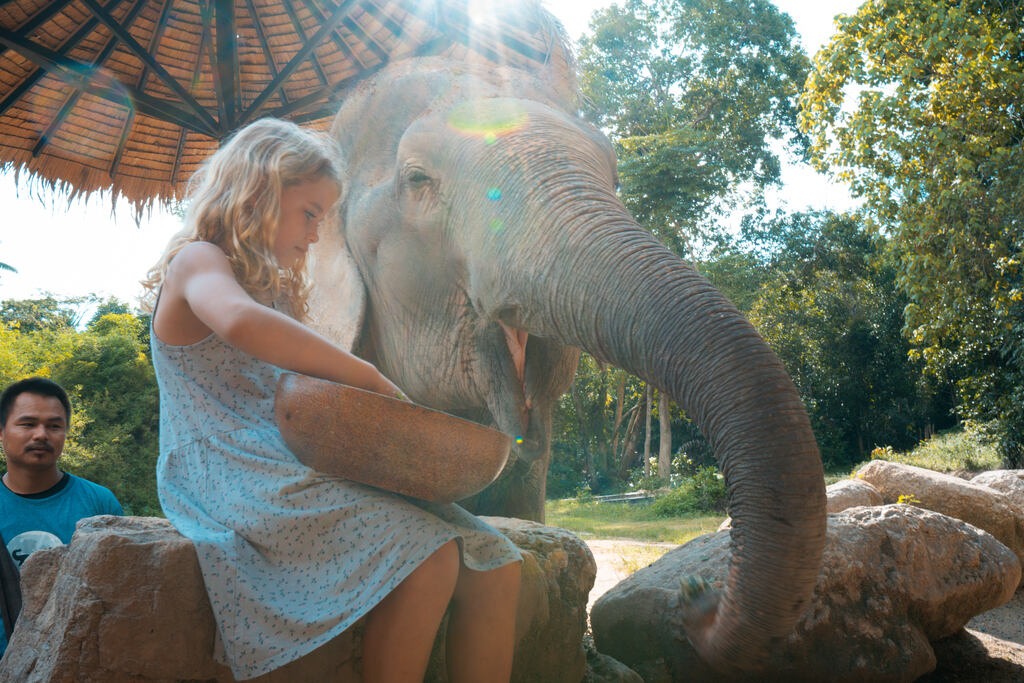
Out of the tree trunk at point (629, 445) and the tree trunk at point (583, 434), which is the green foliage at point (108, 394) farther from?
the tree trunk at point (629, 445)

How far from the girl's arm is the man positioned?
178 cm

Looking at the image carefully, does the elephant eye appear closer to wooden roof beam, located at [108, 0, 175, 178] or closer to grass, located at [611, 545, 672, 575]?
wooden roof beam, located at [108, 0, 175, 178]

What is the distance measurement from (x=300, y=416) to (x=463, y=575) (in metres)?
0.56

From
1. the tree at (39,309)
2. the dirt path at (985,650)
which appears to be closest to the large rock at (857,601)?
the dirt path at (985,650)

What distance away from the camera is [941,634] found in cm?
364

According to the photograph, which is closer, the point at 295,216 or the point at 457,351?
the point at 295,216

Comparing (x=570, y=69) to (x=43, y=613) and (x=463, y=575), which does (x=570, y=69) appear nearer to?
(x=463, y=575)

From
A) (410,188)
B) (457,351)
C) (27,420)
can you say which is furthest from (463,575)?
(27,420)

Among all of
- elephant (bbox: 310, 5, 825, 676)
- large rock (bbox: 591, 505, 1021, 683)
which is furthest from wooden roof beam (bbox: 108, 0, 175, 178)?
large rock (bbox: 591, 505, 1021, 683)

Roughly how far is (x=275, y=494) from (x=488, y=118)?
5.60ft

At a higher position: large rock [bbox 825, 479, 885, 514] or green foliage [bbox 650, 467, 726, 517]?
large rock [bbox 825, 479, 885, 514]

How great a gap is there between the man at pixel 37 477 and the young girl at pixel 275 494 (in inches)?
54.3

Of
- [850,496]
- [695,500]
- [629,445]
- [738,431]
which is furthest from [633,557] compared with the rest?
[629,445]

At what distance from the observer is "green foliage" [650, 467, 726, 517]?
592 inches
